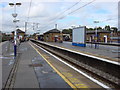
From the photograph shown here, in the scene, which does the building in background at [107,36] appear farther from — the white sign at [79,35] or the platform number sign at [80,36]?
the white sign at [79,35]

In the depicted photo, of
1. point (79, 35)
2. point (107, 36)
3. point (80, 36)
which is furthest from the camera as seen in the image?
point (107, 36)

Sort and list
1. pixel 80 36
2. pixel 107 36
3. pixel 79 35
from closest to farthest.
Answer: pixel 80 36 → pixel 79 35 → pixel 107 36

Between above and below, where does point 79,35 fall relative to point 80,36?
above

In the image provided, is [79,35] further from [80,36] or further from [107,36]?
[107,36]

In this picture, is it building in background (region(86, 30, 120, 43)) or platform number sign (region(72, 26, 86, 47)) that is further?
building in background (region(86, 30, 120, 43))

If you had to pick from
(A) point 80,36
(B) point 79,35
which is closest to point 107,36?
(B) point 79,35

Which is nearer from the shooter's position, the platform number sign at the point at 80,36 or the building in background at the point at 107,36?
the platform number sign at the point at 80,36

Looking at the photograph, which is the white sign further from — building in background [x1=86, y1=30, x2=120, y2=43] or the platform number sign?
building in background [x1=86, y1=30, x2=120, y2=43]

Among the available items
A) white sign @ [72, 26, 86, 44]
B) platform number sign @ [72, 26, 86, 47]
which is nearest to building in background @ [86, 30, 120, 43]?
platform number sign @ [72, 26, 86, 47]

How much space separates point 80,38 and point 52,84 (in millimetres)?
25854

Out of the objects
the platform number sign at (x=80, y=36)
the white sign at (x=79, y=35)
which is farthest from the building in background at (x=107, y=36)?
the white sign at (x=79, y=35)

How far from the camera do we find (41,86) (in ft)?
23.7

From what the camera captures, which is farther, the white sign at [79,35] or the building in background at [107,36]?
the building in background at [107,36]

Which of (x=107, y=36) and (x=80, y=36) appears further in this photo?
(x=107, y=36)
